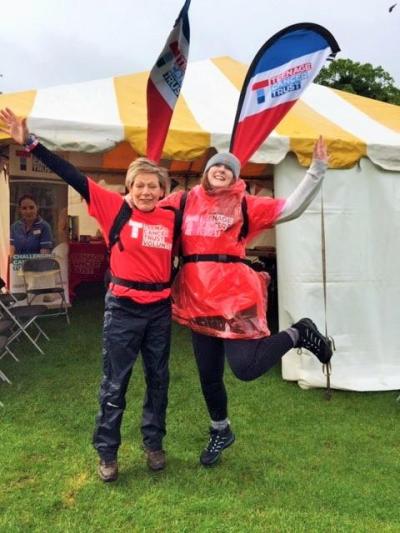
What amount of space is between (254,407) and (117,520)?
5.51 ft

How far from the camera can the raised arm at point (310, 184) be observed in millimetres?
2578

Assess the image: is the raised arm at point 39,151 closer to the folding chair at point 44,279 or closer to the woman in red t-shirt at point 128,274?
the woman in red t-shirt at point 128,274

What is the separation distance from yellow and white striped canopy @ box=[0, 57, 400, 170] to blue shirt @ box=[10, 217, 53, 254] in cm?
200

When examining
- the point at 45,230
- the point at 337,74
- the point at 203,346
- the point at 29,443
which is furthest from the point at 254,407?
the point at 337,74

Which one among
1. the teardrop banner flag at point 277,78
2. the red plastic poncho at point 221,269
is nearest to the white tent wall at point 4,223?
the teardrop banner flag at point 277,78

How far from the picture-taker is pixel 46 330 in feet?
19.9

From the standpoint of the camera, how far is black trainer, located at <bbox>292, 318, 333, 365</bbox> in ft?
9.25

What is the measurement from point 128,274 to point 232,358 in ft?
2.23

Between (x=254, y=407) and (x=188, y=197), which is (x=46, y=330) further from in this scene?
(x=188, y=197)

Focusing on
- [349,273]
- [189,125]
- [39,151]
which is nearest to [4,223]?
[189,125]

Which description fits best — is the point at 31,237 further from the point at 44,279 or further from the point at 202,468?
the point at 202,468

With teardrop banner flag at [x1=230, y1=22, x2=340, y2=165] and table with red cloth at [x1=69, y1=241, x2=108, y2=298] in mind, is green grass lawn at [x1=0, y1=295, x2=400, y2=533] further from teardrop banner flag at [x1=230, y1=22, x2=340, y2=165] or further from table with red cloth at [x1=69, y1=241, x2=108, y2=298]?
table with red cloth at [x1=69, y1=241, x2=108, y2=298]

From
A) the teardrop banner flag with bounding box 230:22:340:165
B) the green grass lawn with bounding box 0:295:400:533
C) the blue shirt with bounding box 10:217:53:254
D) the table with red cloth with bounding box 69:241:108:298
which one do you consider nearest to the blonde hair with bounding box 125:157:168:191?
the teardrop banner flag with bounding box 230:22:340:165

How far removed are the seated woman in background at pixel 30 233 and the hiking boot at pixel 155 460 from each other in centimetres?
442
